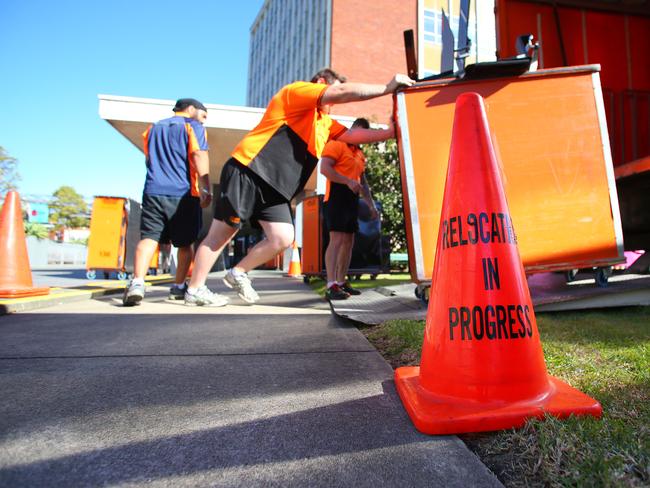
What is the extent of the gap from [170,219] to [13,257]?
1662 millimetres

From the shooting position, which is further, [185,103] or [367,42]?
[367,42]

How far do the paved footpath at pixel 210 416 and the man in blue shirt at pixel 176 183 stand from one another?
6.22ft

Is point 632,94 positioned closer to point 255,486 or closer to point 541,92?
point 541,92

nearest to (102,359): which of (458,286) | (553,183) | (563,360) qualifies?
(458,286)

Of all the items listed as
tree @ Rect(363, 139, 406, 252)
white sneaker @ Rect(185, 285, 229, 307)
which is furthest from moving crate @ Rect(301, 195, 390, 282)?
tree @ Rect(363, 139, 406, 252)

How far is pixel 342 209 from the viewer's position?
4.34m

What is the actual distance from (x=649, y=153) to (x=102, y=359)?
539 centimetres

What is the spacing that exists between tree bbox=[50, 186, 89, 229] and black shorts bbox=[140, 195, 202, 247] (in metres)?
56.0

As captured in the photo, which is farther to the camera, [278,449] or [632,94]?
[632,94]

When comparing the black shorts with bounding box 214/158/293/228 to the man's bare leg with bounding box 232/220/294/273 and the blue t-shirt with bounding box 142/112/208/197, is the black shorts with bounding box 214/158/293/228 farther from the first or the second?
the blue t-shirt with bounding box 142/112/208/197

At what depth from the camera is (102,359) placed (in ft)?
6.44

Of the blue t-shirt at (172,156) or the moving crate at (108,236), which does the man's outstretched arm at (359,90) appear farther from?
the moving crate at (108,236)

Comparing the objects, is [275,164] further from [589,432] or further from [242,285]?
[589,432]

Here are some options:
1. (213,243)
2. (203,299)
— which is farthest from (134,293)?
(213,243)
